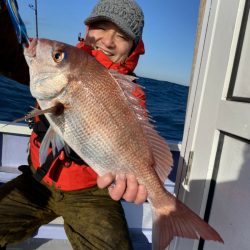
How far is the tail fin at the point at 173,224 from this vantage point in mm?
1721

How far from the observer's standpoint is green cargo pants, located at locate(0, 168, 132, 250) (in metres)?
2.32

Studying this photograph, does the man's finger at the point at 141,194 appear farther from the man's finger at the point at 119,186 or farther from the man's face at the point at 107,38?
the man's face at the point at 107,38

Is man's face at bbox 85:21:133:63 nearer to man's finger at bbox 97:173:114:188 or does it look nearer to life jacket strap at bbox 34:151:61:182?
life jacket strap at bbox 34:151:61:182

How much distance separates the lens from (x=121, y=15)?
2490mm

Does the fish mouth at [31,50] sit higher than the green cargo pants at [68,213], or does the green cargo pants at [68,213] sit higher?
the fish mouth at [31,50]

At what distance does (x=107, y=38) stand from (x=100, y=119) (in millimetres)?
1095

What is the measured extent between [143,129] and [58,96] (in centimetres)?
45

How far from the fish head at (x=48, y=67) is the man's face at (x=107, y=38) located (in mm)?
946

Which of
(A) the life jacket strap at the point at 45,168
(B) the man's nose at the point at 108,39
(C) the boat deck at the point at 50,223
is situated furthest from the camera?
(C) the boat deck at the point at 50,223

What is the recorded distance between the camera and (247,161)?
202cm

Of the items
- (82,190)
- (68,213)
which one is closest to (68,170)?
(82,190)

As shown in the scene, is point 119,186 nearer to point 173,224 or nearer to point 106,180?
point 106,180

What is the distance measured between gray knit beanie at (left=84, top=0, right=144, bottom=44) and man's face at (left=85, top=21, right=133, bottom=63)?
0.07 meters

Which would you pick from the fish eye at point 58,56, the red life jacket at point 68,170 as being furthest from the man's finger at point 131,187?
the red life jacket at point 68,170
